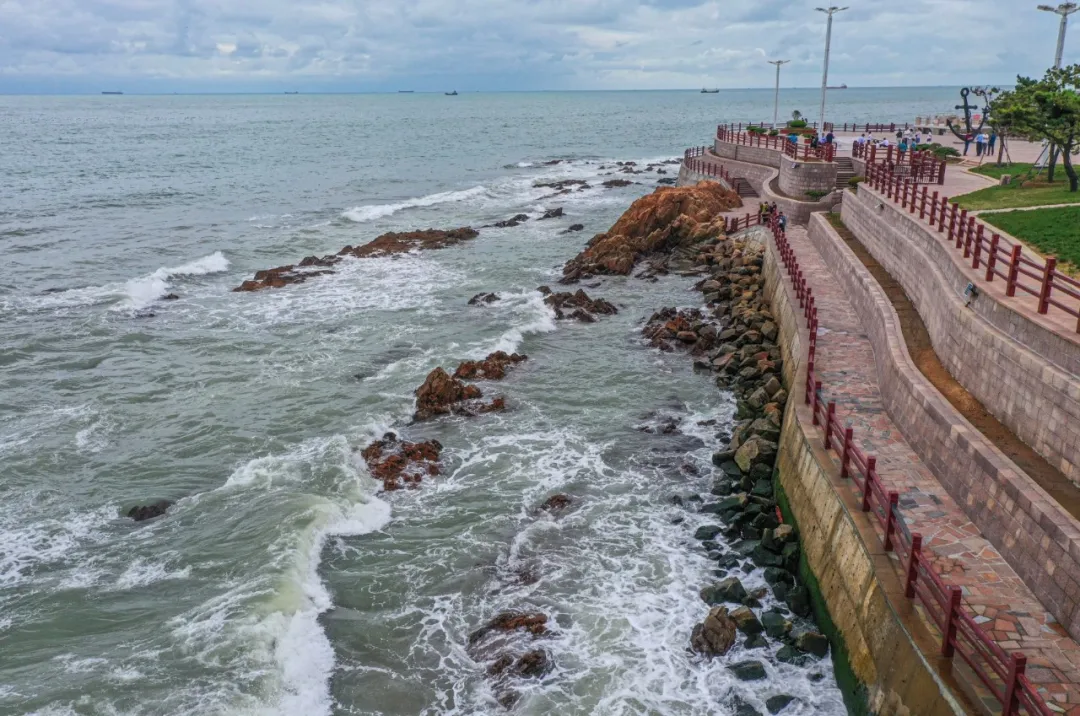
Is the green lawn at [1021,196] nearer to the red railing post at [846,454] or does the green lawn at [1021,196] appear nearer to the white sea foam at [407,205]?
the red railing post at [846,454]

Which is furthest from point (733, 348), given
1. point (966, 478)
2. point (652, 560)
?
point (966, 478)

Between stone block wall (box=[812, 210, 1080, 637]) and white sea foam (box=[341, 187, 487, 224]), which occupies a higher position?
white sea foam (box=[341, 187, 487, 224])

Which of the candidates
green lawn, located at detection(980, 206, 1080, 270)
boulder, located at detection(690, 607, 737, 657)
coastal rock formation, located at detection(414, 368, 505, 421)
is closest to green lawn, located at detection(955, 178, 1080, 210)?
green lawn, located at detection(980, 206, 1080, 270)

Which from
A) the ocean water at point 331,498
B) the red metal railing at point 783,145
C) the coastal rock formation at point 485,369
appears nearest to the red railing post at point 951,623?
the ocean water at point 331,498

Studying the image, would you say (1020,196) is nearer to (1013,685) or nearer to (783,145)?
(783,145)

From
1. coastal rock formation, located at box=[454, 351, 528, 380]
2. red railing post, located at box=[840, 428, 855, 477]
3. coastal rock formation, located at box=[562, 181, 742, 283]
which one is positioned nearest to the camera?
red railing post, located at box=[840, 428, 855, 477]

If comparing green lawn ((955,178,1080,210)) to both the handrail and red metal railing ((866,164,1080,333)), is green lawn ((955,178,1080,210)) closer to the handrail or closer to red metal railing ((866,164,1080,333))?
red metal railing ((866,164,1080,333))
